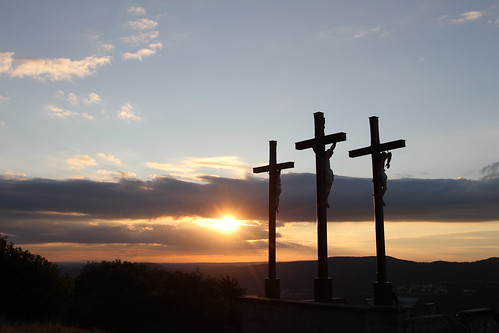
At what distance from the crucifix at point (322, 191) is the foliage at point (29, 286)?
22.9 m

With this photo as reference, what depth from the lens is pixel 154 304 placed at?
125 feet

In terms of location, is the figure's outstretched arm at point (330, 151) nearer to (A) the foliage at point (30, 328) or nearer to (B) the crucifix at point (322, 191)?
(B) the crucifix at point (322, 191)

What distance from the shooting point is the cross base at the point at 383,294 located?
14250mm

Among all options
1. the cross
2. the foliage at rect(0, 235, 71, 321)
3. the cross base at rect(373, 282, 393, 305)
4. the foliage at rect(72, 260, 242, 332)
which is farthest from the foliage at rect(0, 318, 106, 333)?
the cross base at rect(373, 282, 393, 305)

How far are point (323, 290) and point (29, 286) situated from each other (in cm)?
2402

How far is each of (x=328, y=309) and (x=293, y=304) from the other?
4.91 ft

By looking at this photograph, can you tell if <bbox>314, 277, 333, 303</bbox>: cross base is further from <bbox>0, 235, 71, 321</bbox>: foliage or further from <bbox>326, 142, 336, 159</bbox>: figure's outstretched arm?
<bbox>0, 235, 71, 321</bbox>: foliage

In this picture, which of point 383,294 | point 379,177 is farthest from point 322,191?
point 383,294

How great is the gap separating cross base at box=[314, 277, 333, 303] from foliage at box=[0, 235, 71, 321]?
2280 centimetres

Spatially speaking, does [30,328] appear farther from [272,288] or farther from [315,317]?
[315,317]

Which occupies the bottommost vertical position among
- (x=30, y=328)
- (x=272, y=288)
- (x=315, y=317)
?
(x=30, y=328)

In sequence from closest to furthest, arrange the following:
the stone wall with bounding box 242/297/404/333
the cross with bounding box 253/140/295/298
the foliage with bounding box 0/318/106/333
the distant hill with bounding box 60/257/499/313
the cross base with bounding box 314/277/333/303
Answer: the stone wall with bounding box 242/297/404/333 → the cross base with bounding box 314/277/333/303 → the cross with bounding box 253/140/295/298 → the foliage with bounding box 0/318/106/333 → the distant hill with bounding box 60/257/499/313

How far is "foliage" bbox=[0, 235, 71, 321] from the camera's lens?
103 feet

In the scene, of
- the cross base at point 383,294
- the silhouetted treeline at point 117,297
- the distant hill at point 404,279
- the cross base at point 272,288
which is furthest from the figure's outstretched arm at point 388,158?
the distant hill at point 404,279
